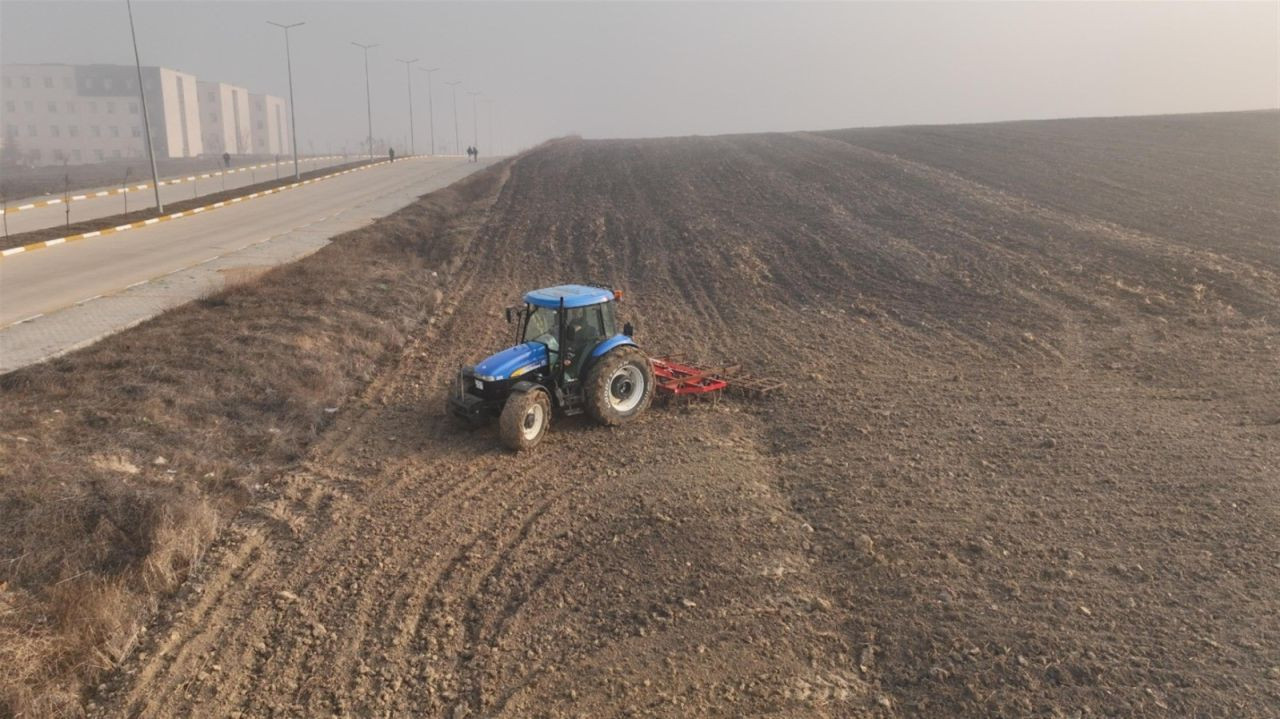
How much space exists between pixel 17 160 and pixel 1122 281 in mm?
97736

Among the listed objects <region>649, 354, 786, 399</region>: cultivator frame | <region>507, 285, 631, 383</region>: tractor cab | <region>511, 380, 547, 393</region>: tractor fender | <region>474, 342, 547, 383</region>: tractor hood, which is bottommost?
<region>649, 354, 786, 399</region>: cultivator frame

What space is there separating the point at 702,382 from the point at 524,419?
3.18 m

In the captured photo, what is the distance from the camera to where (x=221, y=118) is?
358ft

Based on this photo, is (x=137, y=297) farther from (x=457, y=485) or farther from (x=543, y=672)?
(x=543, y=672)

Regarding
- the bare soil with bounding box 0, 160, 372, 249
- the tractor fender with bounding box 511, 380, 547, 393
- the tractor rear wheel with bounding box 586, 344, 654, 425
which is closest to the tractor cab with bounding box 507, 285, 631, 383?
the tractor rear wheel with bounding box 586, 344, 654, 425

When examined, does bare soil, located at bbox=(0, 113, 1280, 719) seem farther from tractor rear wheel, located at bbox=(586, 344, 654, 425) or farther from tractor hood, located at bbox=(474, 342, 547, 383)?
tractor hood, located at bbox=(474, 342, 547, 383)

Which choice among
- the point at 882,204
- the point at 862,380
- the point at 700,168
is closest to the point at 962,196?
the point at 882,204

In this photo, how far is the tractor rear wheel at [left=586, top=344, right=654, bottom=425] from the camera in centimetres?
955

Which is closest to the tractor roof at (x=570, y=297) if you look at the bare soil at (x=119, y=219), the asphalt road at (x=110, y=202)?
the bare soil at (x=119, y=219)

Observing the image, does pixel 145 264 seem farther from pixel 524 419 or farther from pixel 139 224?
pixel 524 419

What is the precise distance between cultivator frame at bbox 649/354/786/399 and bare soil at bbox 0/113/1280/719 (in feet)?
0.92

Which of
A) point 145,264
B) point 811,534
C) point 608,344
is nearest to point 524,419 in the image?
point 608,344

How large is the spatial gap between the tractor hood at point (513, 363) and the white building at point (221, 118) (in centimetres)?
11089

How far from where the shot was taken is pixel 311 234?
22766 mm
